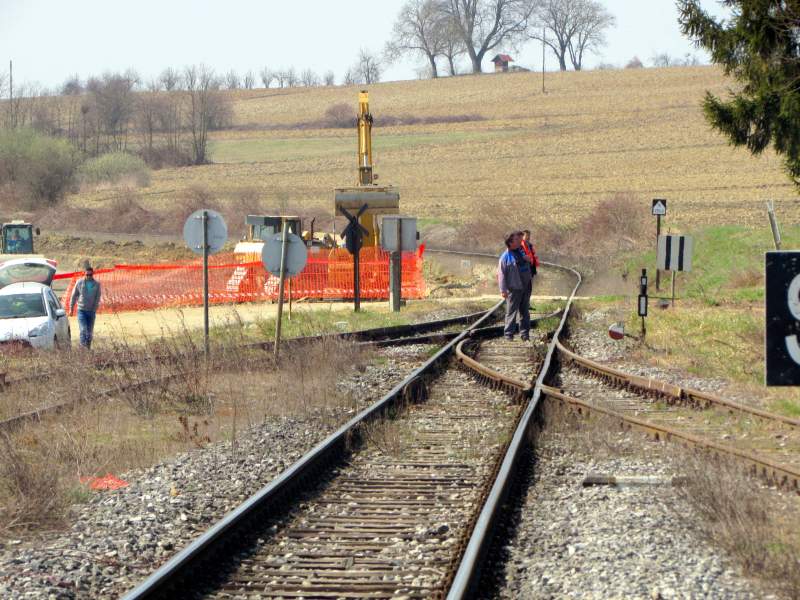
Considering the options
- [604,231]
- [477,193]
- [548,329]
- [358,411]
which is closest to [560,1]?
[477,193]

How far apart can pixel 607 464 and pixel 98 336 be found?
15.7 m

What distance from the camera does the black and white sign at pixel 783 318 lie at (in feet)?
16.3

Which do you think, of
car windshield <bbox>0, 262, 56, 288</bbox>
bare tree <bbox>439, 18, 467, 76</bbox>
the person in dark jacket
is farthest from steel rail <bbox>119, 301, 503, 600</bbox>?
bare tree <bbox>439, 18, 467, 76</bbox>

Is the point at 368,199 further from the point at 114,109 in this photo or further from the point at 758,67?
the point at 114,109

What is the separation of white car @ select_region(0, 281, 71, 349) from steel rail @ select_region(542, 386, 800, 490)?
32.6ft

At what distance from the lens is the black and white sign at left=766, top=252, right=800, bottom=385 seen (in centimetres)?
497

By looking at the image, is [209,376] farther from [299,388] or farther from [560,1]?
[560,1]

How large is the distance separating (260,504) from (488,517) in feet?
5.59

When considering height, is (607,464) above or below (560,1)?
below

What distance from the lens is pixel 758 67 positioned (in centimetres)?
1923

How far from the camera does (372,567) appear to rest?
7.05m

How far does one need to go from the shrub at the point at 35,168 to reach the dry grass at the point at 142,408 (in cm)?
5998

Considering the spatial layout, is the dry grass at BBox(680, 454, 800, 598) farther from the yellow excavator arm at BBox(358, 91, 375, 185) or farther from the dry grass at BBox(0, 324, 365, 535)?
the yellow excavator arm at BBox(358, 91, 375, 185)

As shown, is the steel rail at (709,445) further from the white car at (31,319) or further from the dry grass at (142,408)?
the white car at (31,319)
